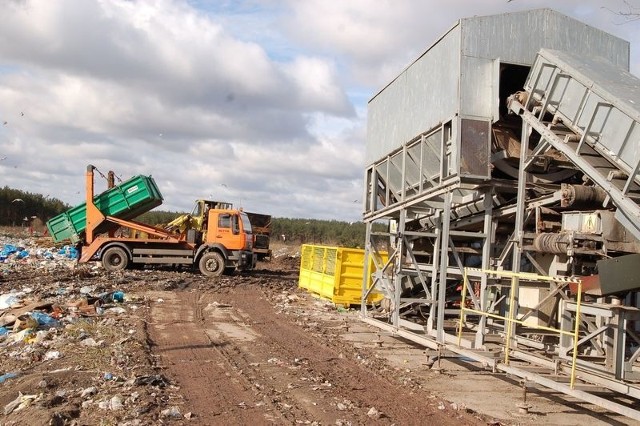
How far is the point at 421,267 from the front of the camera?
11625 mm

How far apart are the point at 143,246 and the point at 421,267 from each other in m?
14.4

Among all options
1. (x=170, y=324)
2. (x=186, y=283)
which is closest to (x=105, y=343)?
(x=170, y=324)

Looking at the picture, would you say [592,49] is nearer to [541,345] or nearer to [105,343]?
[541,345]

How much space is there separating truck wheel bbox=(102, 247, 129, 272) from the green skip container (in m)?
0.92

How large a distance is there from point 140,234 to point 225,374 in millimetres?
16445

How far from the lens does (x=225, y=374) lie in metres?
8.09

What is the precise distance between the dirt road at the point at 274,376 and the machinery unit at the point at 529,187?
4.22ft

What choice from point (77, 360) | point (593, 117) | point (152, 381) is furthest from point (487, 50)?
point (77, 360)

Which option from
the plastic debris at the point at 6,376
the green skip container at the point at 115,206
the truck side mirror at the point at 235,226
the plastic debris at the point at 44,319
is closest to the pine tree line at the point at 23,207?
the green skip container at the point at 115,206

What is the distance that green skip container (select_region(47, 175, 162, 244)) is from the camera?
73.3 ft

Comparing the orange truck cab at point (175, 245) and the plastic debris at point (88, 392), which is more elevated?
the orange truck cab at point (175, 245)

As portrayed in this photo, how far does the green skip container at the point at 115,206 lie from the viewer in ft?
73.3

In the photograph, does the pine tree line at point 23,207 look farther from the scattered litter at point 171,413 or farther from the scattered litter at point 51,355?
the scattered litter at point 171,413

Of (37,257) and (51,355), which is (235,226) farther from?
(51,355)
